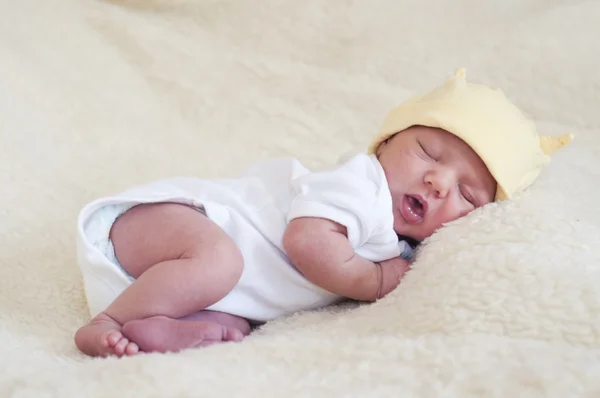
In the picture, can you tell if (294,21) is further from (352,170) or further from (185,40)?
(352,170)

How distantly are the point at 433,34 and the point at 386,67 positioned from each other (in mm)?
157

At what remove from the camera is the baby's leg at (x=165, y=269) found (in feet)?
2.59

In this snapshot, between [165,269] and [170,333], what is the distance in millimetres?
87

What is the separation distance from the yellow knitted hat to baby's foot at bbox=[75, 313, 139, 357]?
1.84ft

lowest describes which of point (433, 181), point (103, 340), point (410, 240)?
point (103, 340)

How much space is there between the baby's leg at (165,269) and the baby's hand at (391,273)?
0.67 feet

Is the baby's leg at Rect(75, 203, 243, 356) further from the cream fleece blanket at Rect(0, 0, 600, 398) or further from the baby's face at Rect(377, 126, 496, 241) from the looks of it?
the baby's face at Rect(377, 126, 496, 241)

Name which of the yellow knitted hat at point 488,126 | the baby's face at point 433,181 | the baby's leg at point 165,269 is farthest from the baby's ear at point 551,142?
the baby's leg at point 165,269

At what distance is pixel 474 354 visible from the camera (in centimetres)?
61

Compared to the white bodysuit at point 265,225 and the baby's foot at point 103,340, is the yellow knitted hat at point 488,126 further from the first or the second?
the baby's foot at point 103,340

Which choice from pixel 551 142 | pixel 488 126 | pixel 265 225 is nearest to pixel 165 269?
pixel 265 225

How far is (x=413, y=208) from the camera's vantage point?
0.98m

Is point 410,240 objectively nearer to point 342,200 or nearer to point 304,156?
point 342,200

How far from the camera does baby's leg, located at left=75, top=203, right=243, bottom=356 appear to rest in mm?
789
